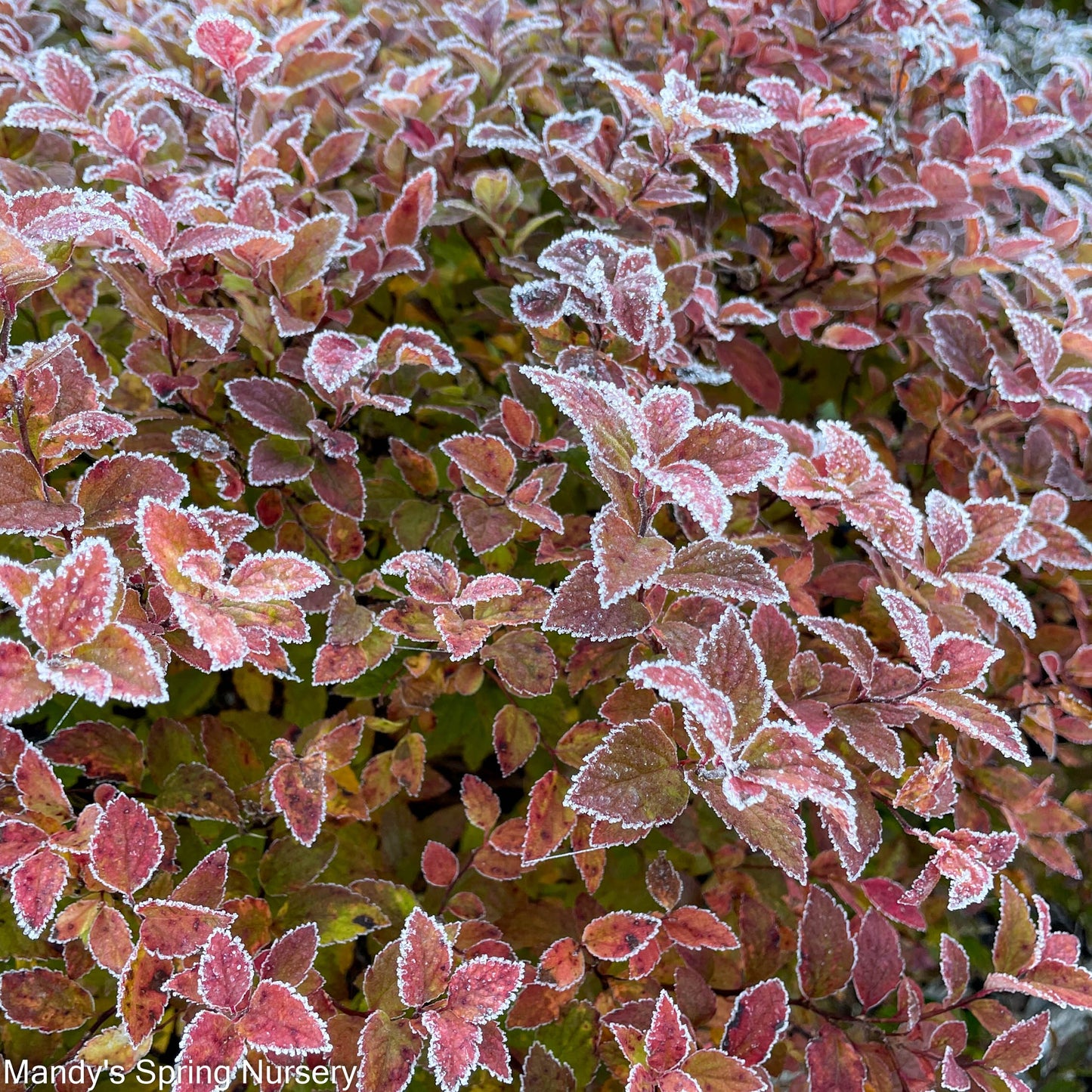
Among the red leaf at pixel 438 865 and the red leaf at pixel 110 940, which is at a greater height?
the red leaf at pixel 110 940

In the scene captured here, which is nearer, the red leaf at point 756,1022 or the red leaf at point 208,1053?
the red leaf at point 208,1053

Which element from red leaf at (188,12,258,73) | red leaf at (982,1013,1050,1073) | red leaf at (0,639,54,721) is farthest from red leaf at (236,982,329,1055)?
red leaf at (188,12,258,73)

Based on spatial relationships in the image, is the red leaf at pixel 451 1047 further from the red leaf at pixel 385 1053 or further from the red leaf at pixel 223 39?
the red leaf at pixel 223 39

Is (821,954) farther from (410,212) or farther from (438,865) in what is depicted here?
(410,212)

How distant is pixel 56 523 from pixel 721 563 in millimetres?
→ 628

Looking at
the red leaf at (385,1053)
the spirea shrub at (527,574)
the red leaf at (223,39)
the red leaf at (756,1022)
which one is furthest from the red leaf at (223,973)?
the red leaf at (223,39)

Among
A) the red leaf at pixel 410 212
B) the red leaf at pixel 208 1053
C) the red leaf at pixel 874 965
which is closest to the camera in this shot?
the red leaf at pixel 208 1053

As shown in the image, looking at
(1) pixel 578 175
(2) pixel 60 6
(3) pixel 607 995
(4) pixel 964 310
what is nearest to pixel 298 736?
(3) pixel 607 995


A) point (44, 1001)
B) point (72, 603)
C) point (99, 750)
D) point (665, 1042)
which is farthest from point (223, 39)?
point (665, 1042)

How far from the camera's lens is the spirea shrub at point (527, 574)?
2.68 ft

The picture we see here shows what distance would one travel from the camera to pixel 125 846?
818 mm

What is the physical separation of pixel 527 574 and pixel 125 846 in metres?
0.59

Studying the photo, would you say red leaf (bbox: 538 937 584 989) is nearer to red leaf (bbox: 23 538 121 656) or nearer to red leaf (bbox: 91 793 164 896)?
red leaf (bbox: 91 793 164 896)

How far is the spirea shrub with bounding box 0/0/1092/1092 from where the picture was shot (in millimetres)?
818
